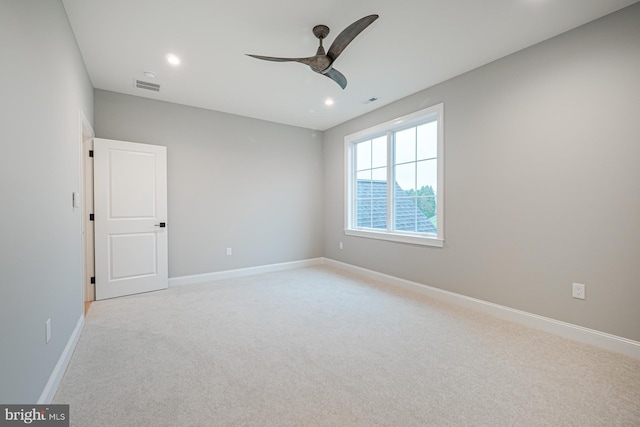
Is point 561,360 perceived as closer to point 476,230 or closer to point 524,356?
point 524,356

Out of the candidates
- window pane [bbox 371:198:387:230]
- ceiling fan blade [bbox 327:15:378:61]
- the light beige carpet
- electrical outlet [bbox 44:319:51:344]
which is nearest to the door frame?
the light beige carpet

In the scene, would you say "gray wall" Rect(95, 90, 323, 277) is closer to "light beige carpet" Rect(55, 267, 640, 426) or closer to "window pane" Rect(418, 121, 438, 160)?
"light beige carpet" Rect(55, 267, 640, 426)

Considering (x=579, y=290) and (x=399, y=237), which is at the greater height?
(x=399, y=237)

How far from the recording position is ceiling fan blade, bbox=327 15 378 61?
193 centimetres

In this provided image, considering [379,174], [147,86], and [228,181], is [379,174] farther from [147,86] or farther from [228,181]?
[147,86]

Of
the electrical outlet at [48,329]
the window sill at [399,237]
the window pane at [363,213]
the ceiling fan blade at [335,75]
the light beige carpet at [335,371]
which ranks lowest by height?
the light beige carpet at [335,371]

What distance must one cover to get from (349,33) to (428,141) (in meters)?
2.18

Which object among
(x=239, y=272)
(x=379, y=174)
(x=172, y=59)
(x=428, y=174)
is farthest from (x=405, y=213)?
(x=172, y=59)

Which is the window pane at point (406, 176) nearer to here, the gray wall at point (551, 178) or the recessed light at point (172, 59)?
the gray wall at point (551, 178)

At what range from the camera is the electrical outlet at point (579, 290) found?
2.47 metres

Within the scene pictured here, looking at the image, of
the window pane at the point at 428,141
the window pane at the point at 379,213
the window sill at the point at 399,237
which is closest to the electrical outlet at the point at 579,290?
the window sill at the point at 399,237

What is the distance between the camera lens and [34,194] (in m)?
1.61

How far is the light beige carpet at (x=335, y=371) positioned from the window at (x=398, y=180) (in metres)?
1.25

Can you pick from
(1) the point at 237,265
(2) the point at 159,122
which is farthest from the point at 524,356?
(2) the point at 159,122
